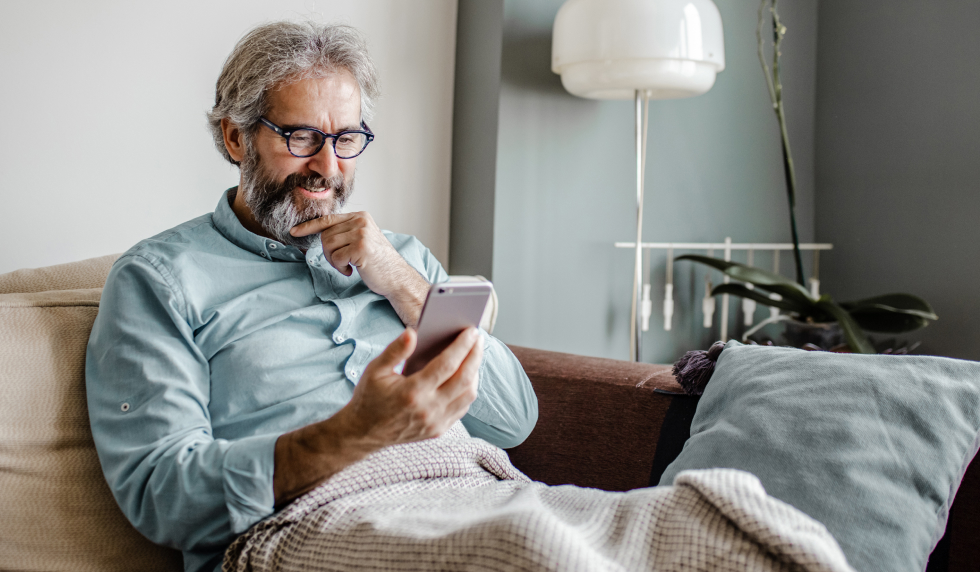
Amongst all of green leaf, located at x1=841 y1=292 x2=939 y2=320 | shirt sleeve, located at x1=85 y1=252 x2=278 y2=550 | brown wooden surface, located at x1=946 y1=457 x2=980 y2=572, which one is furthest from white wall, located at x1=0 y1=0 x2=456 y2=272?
green leaf, located at x1=841 y1=292 x2=939 y2=320

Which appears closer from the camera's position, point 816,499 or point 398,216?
point 816,499

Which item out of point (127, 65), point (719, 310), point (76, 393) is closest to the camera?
point (76, 393)

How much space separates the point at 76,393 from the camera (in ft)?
2.88

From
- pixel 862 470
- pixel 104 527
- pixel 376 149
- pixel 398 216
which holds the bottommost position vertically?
pixel 104 527

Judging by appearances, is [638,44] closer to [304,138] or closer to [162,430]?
[304,138]

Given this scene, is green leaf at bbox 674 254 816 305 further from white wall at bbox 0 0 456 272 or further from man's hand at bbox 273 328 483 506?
man's hand at bbox 273 328 483 506

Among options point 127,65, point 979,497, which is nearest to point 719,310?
point 979,497

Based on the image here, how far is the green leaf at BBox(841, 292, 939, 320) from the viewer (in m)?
2.02

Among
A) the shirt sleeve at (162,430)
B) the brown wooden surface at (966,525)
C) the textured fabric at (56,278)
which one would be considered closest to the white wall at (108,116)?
the textured fabric at (56,278)

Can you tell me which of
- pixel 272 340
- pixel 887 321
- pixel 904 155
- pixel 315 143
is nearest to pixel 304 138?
pixel 315 143

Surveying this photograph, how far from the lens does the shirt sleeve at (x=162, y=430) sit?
30.0 inches

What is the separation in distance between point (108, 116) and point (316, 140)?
55 centimetres

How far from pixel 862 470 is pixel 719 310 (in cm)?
186

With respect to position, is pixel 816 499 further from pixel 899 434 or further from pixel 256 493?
pixel 256 493
